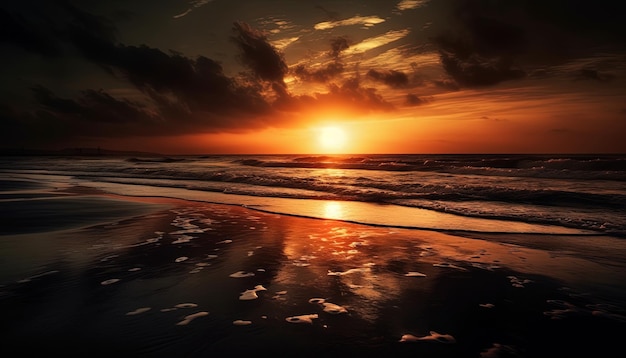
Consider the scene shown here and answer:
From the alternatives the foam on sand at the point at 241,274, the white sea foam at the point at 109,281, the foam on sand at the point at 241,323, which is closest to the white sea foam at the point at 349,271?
the foam on sand at the point at 241,274

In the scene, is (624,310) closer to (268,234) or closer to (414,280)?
(414,280)

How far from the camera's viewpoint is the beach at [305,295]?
334cm

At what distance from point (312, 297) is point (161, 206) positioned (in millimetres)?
10354

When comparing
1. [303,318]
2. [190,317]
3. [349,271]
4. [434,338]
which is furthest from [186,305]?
[434,338]

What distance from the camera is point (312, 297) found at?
4559 millimetres

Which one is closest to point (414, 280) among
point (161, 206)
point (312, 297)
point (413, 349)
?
point (312, 297)

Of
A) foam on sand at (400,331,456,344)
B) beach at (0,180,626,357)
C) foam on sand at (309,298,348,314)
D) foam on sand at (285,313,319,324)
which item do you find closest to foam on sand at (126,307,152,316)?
beach at (0,180,626,357)

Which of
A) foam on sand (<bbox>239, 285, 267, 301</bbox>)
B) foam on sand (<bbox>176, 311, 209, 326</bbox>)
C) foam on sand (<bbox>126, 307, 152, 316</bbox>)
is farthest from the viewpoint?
foam on sand (<bbox>239, 285, 267, 301</bbox>)

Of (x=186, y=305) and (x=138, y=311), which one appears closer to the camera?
(x=138, y=311)

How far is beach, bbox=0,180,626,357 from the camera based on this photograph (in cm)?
334

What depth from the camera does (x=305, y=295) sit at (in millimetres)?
4621

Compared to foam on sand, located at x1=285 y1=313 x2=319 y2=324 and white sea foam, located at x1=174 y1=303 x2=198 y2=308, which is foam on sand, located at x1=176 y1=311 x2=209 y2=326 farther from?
foam on sand, located at x1=285 y1=313 x2=319 y2=324

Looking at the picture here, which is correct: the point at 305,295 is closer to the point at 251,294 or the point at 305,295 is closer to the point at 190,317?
the point at 251,294

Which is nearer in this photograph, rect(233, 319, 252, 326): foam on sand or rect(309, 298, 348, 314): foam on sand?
rect(233, 319, 252, 326): foam on sand
